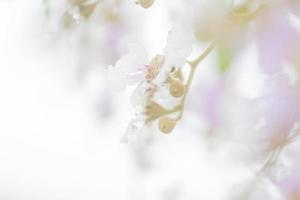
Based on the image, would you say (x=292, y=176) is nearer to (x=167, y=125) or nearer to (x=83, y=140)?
(x=167, y=125)

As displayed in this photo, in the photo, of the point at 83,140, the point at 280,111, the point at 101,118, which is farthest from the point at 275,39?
the point at 83,140

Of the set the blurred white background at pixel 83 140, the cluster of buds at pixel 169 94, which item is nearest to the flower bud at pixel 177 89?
the cluster of buds at pixel 169 94

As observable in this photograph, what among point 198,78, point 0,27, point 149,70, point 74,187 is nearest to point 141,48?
point 149,70

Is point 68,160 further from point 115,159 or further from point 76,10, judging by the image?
point 76,10

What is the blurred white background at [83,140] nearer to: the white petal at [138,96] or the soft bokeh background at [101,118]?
the soft bokeh background at [101,118]

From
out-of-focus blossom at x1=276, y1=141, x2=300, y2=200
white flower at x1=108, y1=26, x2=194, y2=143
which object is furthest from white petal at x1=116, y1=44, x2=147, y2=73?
out-of-focus blossom at x1=276, y1=141, x2=300, y2=200

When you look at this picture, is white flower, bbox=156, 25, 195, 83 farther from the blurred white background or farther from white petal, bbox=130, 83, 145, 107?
the blurred white background
